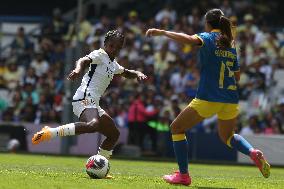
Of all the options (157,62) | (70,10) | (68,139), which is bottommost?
(68,139)

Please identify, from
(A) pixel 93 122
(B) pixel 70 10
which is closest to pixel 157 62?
(B) pixel 70 10

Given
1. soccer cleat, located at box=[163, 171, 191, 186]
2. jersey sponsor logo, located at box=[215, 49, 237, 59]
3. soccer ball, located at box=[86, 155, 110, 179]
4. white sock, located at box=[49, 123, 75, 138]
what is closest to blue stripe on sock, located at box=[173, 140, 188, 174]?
soccer cleat, located at box=[163, 171, 191, 186]

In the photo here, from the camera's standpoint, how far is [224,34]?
454 inches

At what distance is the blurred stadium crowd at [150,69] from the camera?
24453 mm

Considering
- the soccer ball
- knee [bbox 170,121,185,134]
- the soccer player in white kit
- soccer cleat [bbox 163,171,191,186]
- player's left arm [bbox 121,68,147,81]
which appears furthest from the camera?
player's left arm [bbox 121,68,147,81]

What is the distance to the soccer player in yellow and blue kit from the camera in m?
11.4

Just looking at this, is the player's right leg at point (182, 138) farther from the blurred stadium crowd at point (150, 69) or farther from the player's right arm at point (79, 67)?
the blurred stadium crowd at point (150, 69)

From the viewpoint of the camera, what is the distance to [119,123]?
82.3 ft

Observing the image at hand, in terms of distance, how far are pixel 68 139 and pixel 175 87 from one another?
4.00 meters

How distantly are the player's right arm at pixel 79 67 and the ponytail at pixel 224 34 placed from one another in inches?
77.1

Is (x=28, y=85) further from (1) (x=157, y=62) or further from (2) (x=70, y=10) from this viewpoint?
(2) (x=70, y=10)

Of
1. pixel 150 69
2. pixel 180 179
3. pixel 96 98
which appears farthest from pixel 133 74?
pixel 150 69

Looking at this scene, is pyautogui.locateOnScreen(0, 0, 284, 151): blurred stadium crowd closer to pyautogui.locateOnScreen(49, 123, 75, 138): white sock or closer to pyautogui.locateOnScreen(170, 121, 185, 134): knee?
pyautogui.locateOnScreen(49, 123, 75, 138): white sock

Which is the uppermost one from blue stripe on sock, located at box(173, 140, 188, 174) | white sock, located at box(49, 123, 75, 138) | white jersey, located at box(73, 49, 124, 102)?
white jersey, located at box(73, 49, 124, 102)
